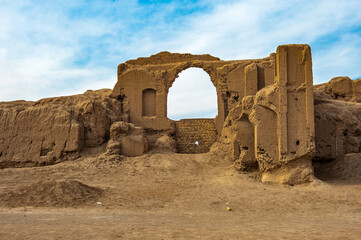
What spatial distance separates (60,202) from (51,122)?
276 inches

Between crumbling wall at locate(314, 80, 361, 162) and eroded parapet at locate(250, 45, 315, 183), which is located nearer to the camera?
eroded parapet at locate(250, 45, 315, 183)

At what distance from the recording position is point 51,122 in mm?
15688

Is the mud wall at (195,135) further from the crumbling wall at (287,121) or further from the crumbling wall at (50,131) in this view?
the crumbling wall at (287,121)

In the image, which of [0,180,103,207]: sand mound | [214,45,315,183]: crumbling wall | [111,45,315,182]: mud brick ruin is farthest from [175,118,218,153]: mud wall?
[0,180,103,207]: sand mound

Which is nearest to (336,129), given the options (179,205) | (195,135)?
(195,135)

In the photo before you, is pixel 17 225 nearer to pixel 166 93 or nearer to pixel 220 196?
pixel 220 196

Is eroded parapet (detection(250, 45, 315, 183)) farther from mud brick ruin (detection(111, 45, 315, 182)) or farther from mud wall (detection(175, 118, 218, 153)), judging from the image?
mud wall (detection(175, 118, 218, 153))

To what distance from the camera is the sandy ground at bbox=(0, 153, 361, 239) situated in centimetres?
631

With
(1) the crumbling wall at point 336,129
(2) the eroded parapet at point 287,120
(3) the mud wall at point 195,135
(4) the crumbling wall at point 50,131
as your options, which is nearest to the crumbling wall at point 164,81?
(3) the mud wall at point 195,135

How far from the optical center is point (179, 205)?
950 centimetres

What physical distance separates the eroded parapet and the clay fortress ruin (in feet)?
0.11

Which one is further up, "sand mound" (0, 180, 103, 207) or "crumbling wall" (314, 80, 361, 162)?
"crumbling wall" (314, 80, 361, 162)

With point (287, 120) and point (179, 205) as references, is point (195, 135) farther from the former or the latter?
point (179, 205)

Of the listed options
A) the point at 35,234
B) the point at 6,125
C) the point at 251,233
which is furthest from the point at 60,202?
the point at 6,125
